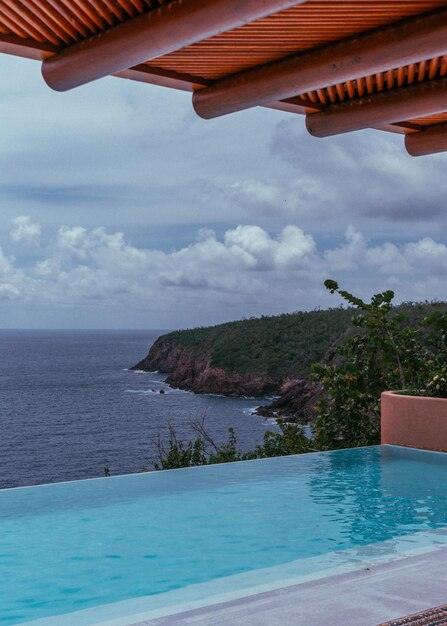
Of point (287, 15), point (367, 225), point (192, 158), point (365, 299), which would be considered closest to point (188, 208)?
→ point (192, 158)

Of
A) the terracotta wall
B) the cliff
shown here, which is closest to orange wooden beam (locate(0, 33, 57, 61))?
the terracotta wall

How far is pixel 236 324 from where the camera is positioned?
64.9m

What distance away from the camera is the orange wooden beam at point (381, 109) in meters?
4.33

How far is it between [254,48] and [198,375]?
191ft

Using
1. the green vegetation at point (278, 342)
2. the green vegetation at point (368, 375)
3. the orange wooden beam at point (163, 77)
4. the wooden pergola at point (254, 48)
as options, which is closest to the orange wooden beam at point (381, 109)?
the wooden pergola at point (254, 48)

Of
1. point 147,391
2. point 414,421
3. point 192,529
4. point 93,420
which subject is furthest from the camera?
point 147,391

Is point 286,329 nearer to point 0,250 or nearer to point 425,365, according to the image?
point 0,250

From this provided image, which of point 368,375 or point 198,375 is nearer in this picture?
point 368,375

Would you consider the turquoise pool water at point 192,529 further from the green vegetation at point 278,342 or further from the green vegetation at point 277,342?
the green vegetation at point 277,342

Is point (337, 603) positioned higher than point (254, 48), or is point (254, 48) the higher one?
point (254, 48)

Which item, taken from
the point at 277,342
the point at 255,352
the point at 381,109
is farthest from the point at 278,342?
the point at 381,109

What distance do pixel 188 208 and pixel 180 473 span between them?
61.9m

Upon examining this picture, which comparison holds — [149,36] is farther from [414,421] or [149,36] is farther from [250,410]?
[250,410]

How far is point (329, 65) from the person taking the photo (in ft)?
12.3
